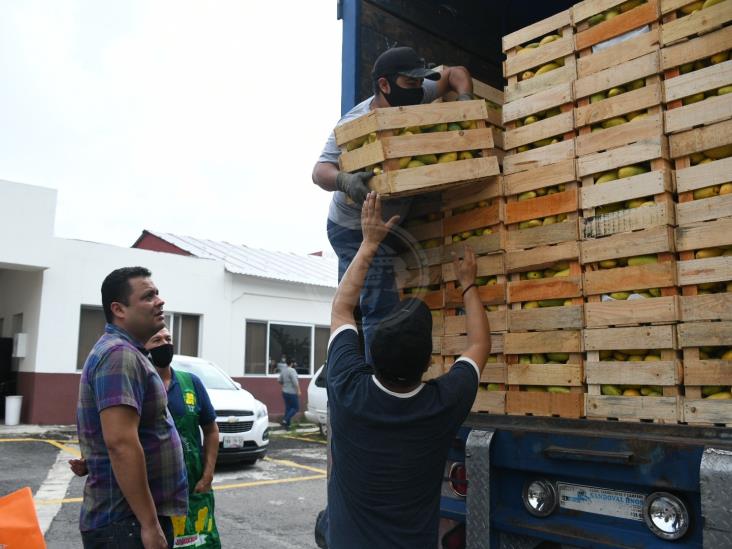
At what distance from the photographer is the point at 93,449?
2.97 meters

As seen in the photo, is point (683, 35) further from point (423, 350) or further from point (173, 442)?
point (173, 442)

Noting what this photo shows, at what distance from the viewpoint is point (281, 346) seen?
816 inches

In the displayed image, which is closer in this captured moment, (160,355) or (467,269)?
(467,269)

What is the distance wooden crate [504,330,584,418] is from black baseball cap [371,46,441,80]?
4.83 feet

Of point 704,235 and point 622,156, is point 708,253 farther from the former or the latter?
point 622,156

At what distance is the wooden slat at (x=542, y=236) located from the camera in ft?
11.1

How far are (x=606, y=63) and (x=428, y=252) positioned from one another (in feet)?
4.48

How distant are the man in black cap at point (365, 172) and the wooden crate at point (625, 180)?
898 millimetres

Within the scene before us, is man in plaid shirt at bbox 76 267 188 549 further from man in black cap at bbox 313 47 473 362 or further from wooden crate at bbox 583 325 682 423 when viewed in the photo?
wooden crate at bbox 583 325 682 423

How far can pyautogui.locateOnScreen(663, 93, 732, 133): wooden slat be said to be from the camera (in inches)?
116

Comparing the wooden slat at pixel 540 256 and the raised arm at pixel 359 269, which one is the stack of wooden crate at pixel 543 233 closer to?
the wooden slat at pixel 540 256

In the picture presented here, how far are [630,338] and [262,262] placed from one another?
782 inches

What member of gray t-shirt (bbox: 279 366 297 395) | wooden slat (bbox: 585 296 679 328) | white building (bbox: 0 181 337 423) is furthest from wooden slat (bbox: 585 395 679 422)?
white building (bbox: 0 181 337 423)

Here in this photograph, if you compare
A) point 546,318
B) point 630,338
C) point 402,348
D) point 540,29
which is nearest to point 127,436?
point 402,348
